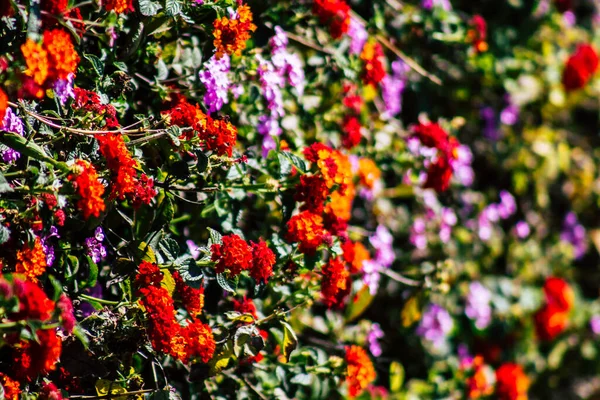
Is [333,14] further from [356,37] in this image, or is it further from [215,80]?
[215,80]

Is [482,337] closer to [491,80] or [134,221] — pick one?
[491,80]

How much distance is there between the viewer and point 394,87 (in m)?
2.85

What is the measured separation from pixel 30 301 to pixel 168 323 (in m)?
0.34

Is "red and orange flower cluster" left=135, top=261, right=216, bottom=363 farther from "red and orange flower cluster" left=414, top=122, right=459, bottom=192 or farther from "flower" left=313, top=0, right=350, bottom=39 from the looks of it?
"red and orange flower cluster" left=414, top=122, right=459, bottom=192

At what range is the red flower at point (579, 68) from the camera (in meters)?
3.54

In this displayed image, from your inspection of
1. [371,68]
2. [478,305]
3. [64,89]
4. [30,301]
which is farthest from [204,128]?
[478,305]

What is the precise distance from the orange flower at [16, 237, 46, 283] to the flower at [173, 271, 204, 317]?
327 mm

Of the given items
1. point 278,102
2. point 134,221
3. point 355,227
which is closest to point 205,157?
point 134,221

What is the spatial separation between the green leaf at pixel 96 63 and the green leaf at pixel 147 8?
0.16m

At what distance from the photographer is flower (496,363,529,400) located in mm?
3016

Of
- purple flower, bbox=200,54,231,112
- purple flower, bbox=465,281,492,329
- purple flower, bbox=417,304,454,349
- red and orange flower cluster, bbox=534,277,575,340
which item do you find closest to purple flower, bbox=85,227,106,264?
purple flower, bbox=200,54,231,112

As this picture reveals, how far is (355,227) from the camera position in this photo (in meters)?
2.69

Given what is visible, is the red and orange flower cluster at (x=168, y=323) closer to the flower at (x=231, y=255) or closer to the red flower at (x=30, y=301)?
the flower at (x=231, y=255)

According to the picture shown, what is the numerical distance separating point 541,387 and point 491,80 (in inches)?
64.2
